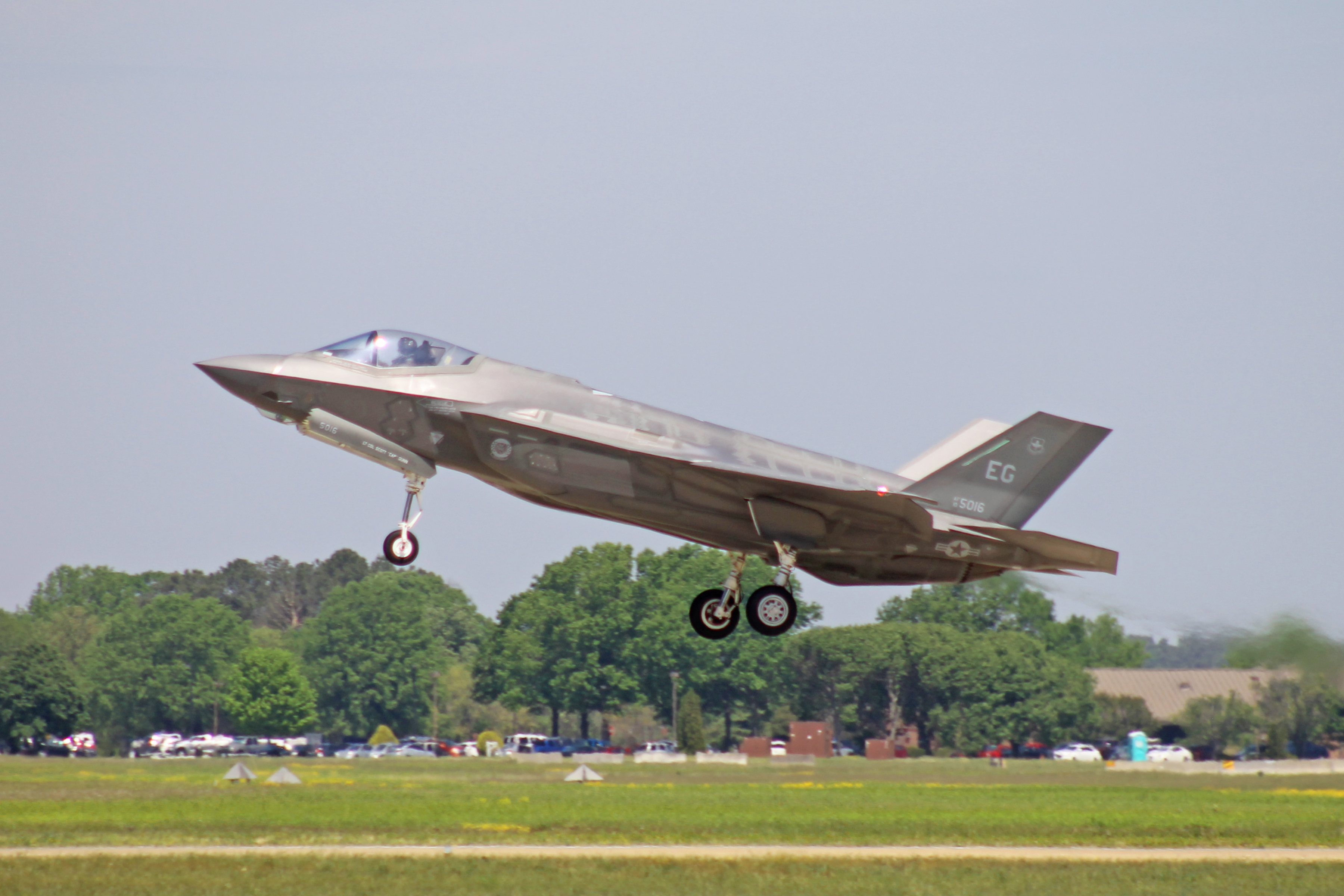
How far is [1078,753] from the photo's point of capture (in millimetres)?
133875

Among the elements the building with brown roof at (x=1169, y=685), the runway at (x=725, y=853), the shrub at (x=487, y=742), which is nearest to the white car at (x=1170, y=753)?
the building with brown roof at (x=1169, y=685)

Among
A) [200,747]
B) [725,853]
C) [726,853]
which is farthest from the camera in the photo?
[200,747]

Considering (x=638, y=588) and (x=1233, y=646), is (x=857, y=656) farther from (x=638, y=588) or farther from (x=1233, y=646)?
(x=1233, y=646)

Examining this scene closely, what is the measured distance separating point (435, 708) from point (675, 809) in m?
117

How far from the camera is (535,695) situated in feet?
516

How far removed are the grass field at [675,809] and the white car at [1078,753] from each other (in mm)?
41262

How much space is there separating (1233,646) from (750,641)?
359 feet

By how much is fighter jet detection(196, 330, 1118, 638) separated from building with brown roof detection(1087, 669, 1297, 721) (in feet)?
354

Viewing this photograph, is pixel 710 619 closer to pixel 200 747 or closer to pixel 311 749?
pixel 200 747

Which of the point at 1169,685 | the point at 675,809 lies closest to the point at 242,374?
the point at 675,809

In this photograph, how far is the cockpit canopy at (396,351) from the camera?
27.8 metres

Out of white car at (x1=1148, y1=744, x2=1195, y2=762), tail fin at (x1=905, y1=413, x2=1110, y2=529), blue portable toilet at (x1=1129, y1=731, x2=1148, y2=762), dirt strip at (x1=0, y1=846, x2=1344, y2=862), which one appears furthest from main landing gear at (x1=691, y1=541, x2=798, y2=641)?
white car at (x1=1148, y1=744, x2=1195, y2=762)

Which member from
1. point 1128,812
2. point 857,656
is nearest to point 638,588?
point 857,656

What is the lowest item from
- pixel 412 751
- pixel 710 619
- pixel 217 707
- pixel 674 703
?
pixel 412 751
